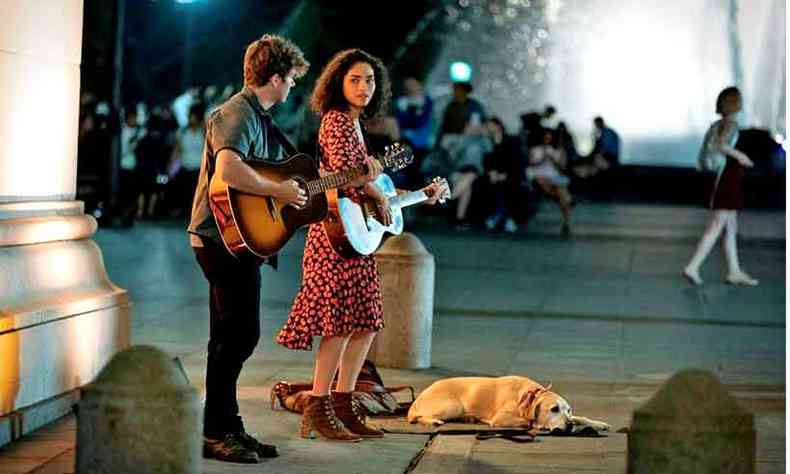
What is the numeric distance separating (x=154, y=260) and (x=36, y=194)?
10.9m

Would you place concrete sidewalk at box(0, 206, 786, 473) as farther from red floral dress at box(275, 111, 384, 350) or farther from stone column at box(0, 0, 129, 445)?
red floral dress at box(275, 111, 384, 350)

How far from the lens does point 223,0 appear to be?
4509 centimetres

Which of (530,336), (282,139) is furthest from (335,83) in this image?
(530,336)

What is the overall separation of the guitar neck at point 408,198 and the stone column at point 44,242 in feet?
5.68

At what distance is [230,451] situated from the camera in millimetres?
8258

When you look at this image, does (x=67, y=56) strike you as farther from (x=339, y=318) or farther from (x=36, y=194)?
(x=339, y=318)

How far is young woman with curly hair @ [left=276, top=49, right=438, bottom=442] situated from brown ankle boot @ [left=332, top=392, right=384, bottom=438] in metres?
0.01

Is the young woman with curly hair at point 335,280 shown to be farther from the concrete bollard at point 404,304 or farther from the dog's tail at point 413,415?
the concrete bollard at point 404,304

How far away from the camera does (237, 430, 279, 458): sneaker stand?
8.35 m

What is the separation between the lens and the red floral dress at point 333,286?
29.1 feet

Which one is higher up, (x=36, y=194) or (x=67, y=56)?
(x=67, y=56)

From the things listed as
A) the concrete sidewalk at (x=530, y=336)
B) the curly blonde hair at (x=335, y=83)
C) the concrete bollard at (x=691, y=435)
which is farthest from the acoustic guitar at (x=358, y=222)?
the concrete bollard at (x=691, y=435)

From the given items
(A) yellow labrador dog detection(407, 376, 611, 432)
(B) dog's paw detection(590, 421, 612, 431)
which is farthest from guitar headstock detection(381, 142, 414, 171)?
(B) dog's paw detection(590, 421, 612, 431)

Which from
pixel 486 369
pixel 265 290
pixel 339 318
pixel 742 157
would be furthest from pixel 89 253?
pixel 742 157
